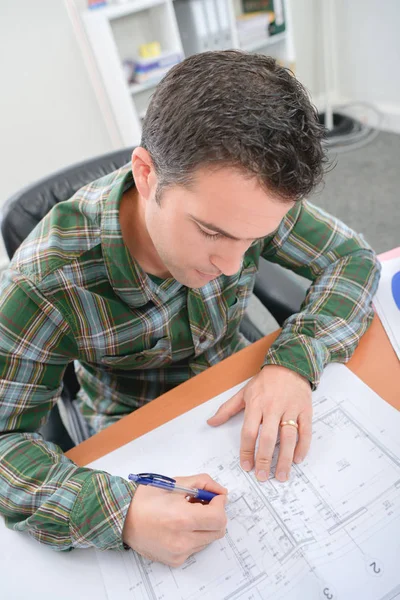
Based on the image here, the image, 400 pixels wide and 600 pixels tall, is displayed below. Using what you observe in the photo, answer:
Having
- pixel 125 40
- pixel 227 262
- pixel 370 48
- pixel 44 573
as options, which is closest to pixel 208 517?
pixel 44 573

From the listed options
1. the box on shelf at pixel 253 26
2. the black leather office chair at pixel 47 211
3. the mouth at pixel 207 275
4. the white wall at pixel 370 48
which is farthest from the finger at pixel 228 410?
the white wall at pixel 370 48

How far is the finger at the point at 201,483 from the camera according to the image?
1.94 ft

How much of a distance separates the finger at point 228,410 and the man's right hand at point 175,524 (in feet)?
0.39

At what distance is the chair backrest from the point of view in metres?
0.97

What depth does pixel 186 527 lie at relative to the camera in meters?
A: 0.55

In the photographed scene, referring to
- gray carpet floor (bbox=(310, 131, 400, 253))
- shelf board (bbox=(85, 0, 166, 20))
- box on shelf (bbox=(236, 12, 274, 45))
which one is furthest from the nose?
box on shelf (bbox=(236, 12, 274, 45))

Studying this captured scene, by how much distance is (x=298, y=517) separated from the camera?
57cm

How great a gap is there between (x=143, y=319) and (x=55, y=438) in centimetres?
31

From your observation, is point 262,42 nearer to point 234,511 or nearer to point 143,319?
point 143,319

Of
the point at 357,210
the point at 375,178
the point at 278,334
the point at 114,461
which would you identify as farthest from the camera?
the point at 375,178

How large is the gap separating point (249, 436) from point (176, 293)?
0.97ft

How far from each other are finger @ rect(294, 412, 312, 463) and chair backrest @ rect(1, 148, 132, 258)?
28.3 inches

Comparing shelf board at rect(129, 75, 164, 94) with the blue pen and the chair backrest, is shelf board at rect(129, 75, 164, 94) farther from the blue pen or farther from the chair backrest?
the blue pen

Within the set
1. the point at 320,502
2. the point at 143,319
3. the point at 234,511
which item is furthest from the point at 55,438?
the point at 320,502
